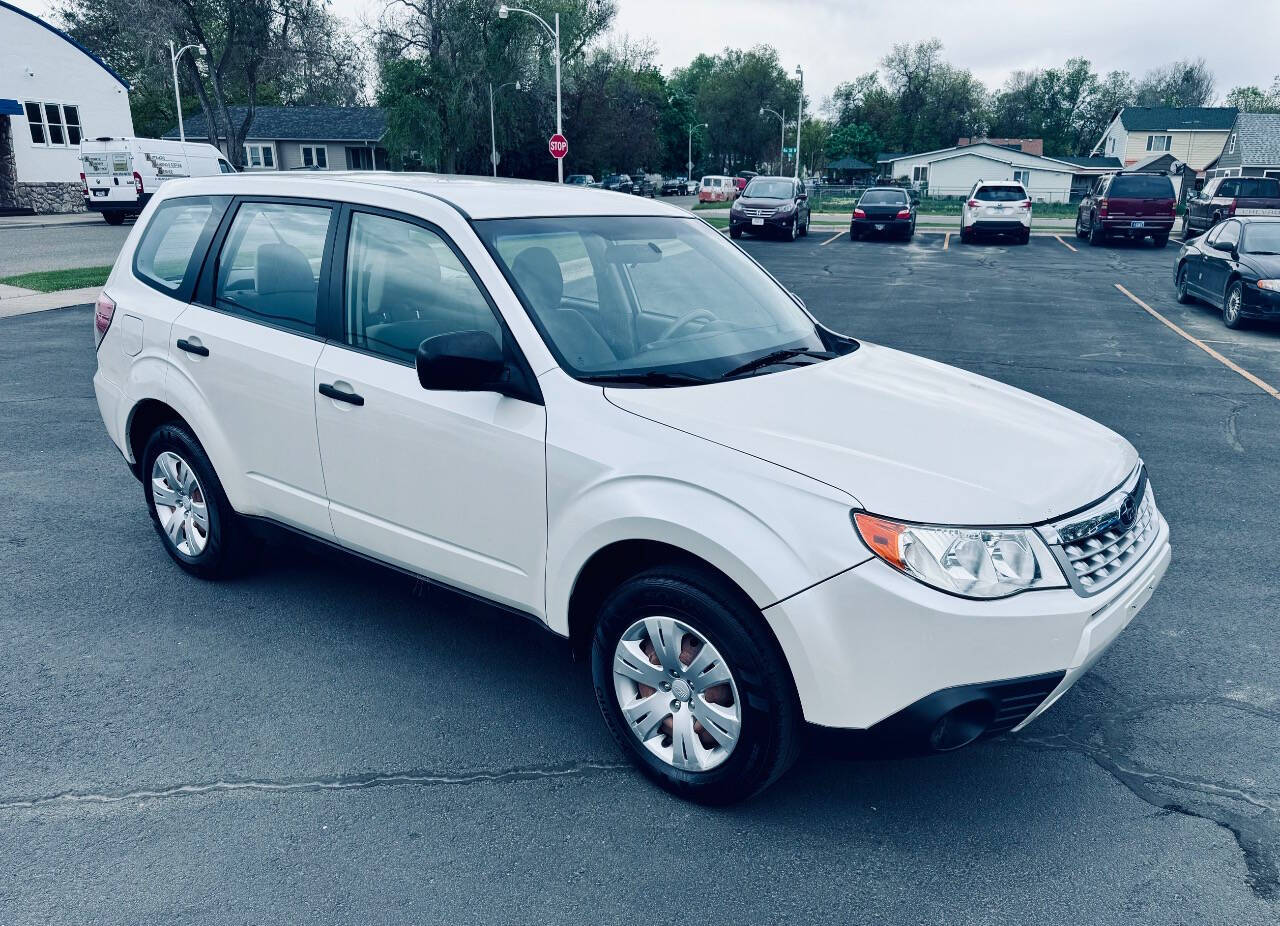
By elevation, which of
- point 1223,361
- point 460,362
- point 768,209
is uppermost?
point 460,362

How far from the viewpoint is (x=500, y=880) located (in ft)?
9.45

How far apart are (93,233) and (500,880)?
30.7 meters

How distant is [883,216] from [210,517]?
28.9 metres

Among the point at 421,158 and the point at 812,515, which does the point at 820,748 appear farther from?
the point at 421,158

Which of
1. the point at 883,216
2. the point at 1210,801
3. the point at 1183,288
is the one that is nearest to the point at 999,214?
the point at 883,216

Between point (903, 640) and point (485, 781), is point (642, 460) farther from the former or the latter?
point (485, 781)

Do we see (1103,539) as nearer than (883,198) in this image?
Yes

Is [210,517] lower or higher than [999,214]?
lower

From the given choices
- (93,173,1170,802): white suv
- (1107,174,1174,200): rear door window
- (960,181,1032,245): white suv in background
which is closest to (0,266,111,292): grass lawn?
(93,173,1170,802): white suv

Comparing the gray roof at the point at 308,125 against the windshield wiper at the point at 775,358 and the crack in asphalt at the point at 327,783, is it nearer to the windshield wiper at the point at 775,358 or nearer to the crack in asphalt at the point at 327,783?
the windshield wiper at the point at 775,358

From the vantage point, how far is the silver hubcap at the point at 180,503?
4.75 meters

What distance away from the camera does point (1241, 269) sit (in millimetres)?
13375

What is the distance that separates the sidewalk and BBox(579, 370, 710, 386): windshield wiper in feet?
41.4

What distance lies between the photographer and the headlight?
8.93 ft
